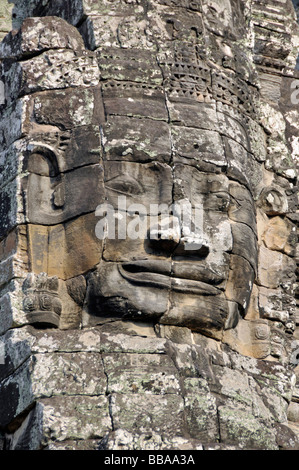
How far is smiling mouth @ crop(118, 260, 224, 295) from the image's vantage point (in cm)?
1195

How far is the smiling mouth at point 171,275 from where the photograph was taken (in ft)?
39.2

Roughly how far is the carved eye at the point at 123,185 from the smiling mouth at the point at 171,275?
629mm

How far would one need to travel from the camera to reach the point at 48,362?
1154cm

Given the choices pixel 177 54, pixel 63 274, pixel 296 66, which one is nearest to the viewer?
pixel 63 274

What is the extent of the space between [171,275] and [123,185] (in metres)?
0.85

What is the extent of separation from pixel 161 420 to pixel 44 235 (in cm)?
194

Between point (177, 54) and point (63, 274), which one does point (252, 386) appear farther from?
point (177, 54)

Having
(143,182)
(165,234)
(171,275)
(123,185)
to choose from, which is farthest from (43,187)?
(171,275)

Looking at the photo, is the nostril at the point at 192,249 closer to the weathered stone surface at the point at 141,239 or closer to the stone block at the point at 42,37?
the weathered stone surface at the point at 141,239

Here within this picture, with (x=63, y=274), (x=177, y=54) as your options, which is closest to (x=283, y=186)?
(x=177, y=54)

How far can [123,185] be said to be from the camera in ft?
40.0

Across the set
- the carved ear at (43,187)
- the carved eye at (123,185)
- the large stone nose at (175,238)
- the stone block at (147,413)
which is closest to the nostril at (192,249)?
the large stone nose at (175,238)

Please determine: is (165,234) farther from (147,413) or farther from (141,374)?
(147,413)


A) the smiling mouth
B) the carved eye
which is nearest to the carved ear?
Answer: the carved eye
